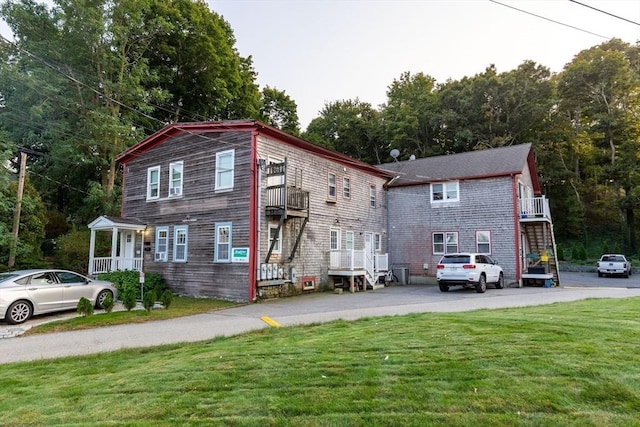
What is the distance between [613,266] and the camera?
87.0ft

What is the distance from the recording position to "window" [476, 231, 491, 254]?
69.1 feet

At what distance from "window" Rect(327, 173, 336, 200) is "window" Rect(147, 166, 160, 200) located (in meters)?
8.05

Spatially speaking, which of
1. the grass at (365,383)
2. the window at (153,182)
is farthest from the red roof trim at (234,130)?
the grass at (365,383)

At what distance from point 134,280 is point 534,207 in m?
19.8

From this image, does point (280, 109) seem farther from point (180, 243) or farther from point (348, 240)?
point (180, 243)

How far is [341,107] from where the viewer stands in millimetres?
49219

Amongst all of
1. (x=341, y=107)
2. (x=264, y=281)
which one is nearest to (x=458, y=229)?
(x=264, y=281)

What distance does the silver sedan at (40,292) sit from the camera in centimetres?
1049

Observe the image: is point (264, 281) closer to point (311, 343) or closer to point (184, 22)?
point (311, 343)

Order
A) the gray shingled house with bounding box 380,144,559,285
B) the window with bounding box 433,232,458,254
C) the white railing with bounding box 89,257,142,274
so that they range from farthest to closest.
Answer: the window with bounding box 433,232,458,254, the gray shingled house with bounding box 380,144,559,285, the white railing with bounding box 89,257,142,274

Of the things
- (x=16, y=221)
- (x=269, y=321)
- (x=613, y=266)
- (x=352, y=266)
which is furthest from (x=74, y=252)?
(x=613, y=266)

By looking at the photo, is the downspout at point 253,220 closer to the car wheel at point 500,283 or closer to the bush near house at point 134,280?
the bush near house at point 134,280

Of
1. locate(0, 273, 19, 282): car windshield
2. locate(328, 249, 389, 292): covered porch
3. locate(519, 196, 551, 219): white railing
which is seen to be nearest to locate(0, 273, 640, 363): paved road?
locate(0, 273, 19, 282): car windshield

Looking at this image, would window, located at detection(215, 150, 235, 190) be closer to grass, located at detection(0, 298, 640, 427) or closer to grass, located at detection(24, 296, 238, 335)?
grass, located at detection(24, 296, 238, 335)
